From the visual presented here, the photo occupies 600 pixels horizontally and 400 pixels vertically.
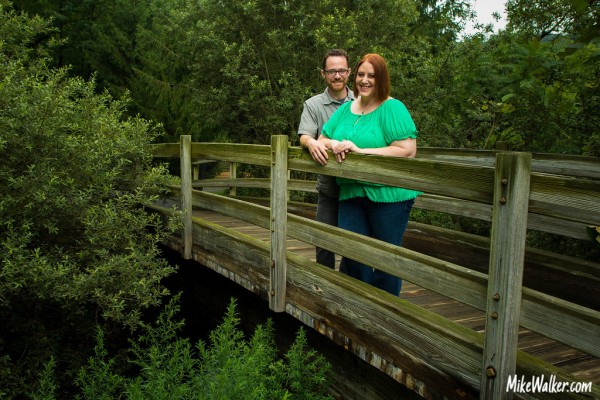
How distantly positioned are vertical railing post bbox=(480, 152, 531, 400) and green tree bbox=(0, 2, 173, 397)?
3.45 m

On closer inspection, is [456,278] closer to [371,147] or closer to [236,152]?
[371,147]

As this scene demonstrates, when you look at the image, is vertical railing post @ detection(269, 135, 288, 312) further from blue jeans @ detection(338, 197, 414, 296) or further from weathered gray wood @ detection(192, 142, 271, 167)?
blue jeans @ detection(338, 197, 414, 296)

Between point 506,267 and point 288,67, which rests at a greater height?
point 288,67

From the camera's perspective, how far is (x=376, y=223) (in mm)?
3553

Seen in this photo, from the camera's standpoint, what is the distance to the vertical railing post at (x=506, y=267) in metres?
2.39

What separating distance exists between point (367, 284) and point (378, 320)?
28 centimetres

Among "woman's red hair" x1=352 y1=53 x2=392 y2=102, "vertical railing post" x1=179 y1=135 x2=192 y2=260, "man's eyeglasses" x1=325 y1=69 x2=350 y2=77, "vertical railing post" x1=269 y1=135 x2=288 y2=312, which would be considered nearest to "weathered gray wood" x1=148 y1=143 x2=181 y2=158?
"vertical railing post" x1=179 y1=135 x2=192 y2=260

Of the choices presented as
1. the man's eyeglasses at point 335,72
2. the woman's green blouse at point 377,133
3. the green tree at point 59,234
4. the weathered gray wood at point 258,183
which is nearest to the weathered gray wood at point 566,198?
the woman's green blouse at point 377,133

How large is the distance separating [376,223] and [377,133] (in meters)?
0.55

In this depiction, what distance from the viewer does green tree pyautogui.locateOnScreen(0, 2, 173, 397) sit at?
4.88 meters

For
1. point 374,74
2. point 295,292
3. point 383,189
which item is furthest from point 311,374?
point 374,74

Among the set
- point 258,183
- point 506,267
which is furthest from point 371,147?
point 258,183

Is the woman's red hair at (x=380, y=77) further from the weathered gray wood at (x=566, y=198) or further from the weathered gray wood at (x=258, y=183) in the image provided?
the weathered gray wood at (x=258, y=183)

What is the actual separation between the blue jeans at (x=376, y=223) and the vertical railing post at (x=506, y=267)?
1.05 m
